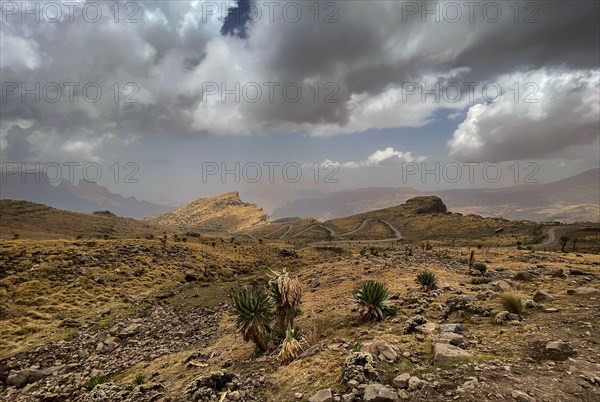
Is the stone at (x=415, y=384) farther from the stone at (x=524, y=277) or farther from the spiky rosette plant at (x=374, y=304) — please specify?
the stone at (x=524, y=277)

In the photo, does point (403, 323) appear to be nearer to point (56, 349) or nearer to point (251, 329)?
point (251, 329)

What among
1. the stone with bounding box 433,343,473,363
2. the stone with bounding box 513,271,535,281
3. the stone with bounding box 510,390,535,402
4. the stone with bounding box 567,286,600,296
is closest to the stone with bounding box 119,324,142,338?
the stone with bounding box 433,343,473,363

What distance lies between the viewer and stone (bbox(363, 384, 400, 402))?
7887 millimetres

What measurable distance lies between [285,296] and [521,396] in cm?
892

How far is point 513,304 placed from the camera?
12969 mm

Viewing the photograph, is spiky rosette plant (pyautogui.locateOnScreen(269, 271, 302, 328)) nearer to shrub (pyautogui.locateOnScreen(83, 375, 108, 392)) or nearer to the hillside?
shrub (pyautogui.locateOnScreen(83, 375, 108, 392))

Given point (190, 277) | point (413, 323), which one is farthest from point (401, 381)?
point (190, 277)

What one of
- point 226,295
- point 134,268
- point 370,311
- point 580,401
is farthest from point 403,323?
point 134,268

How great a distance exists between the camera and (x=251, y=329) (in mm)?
13375

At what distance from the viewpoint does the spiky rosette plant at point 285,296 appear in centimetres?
1391

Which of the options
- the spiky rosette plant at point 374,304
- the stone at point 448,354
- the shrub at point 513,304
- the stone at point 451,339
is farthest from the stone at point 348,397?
the shrub at point 513,304

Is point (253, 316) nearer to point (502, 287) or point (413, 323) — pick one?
point (413, 323)

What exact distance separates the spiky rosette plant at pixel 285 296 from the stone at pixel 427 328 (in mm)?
5266

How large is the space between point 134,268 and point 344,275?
24873 millimetres
